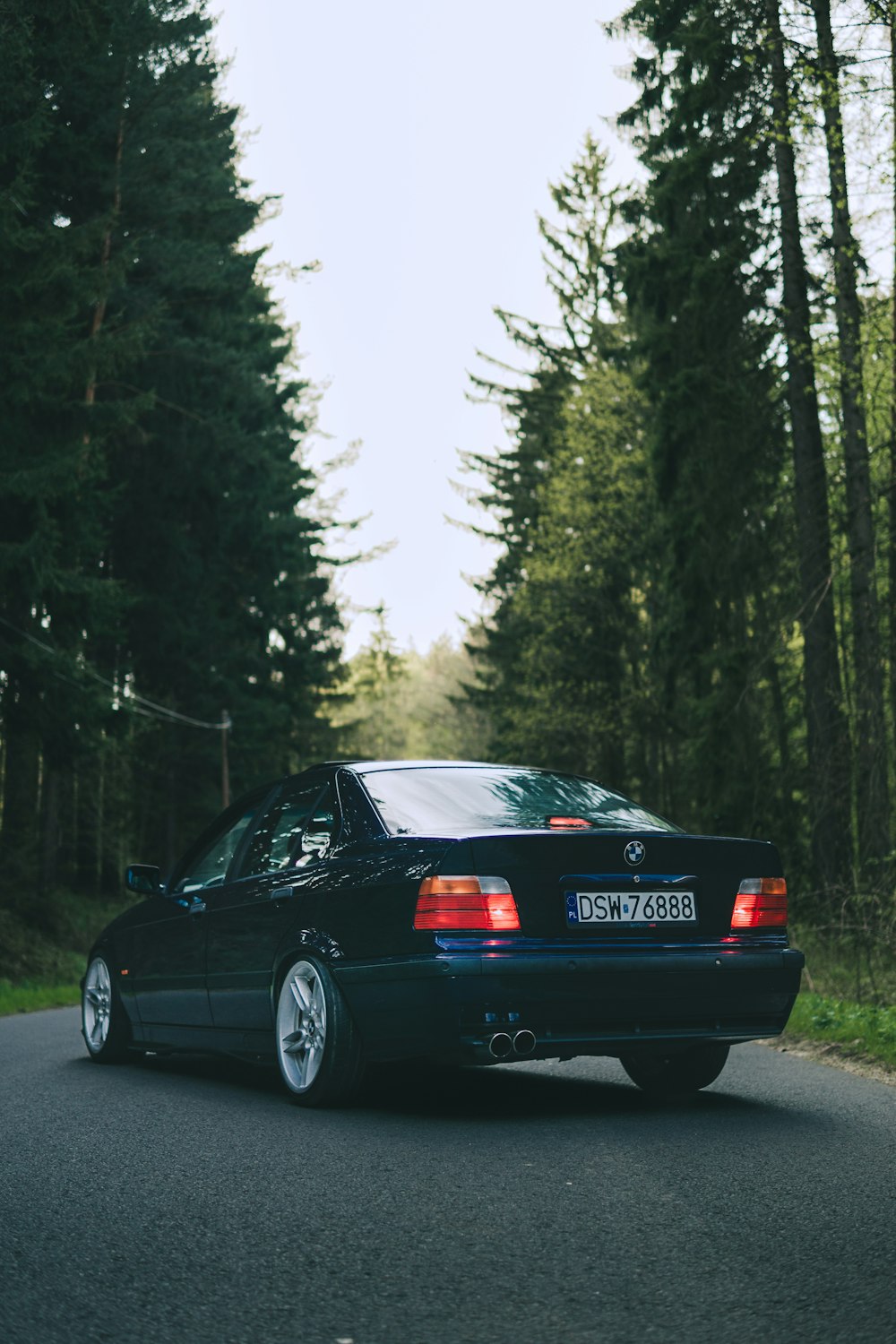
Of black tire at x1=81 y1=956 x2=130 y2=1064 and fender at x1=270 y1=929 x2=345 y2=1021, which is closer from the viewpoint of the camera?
fender at x1=270 y1=929 x2=345 y2=1021

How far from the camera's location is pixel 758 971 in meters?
6.64

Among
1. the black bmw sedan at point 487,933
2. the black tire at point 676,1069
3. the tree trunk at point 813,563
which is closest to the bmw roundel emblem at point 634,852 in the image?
the black bmw sedan at point 487,933

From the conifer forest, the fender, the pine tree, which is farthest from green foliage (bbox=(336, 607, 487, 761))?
the fender

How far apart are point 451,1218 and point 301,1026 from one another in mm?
2487

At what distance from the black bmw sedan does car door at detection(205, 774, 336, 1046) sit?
1 cm

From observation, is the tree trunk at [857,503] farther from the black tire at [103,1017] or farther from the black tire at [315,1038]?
the black tire at [315,1038]

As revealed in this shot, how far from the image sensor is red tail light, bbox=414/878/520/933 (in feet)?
20.1

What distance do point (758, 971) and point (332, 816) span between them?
2.04 metres

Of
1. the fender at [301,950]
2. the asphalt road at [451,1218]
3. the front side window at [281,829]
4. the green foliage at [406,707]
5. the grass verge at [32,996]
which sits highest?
the green foliage at [406,707]

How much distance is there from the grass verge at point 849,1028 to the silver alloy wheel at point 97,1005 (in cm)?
438

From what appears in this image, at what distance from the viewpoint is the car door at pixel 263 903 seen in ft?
23.3

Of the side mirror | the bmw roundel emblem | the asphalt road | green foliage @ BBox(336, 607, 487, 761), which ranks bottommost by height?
the asphalt road

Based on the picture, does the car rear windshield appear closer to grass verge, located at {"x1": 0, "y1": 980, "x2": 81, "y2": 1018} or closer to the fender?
the fender

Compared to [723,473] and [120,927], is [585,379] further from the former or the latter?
[120,927]
